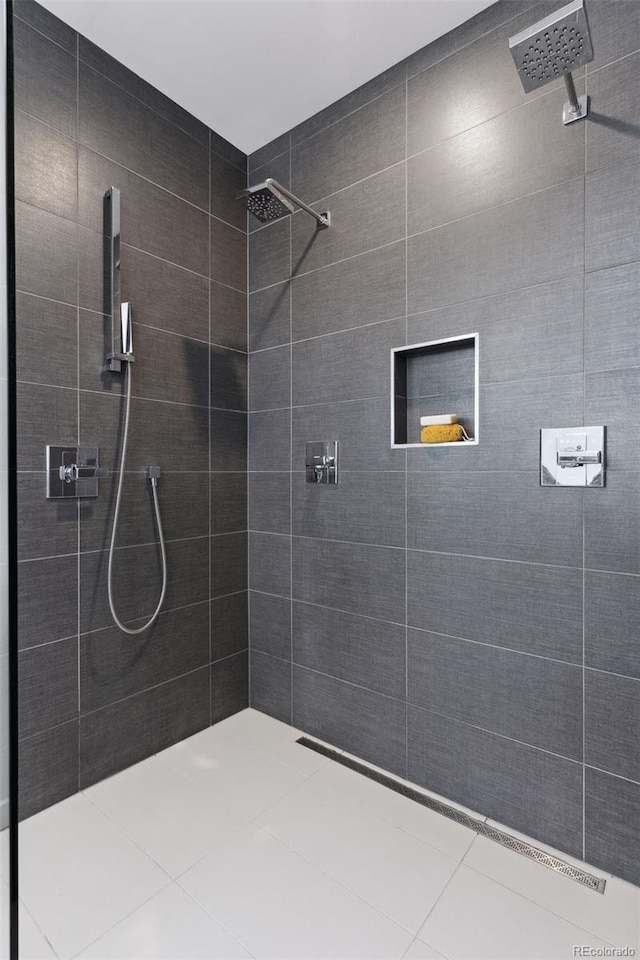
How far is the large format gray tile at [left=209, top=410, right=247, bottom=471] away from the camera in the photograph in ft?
7.25

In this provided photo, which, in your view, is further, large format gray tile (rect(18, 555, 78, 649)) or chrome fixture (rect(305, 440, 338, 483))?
chrome fixture (rect(305, 440, 338, 483))

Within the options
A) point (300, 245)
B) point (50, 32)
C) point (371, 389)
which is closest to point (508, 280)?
point (371, 389)

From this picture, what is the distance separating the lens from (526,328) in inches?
61.6

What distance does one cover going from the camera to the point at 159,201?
198 cm

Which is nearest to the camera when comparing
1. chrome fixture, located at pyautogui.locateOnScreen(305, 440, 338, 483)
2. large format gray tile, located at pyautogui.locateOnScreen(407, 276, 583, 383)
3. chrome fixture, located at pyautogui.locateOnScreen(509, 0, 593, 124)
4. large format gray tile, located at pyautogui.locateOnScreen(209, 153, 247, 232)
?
chrome fixture, located at pyautogui.locateOnScreen(509, 0, 593, 124)

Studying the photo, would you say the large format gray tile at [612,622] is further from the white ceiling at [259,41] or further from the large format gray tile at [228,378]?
the white ceiling at [259,41]

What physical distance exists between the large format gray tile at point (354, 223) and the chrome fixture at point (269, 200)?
123 mm

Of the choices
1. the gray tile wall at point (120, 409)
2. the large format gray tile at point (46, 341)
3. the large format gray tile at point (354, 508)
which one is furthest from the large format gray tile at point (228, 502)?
the large format gray tile at point (46, 341)

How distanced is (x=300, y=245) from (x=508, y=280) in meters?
0.94

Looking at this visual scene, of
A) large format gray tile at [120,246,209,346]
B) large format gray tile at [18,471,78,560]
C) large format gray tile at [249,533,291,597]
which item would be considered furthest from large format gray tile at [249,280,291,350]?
large format gray tile at [18,471,78,560]

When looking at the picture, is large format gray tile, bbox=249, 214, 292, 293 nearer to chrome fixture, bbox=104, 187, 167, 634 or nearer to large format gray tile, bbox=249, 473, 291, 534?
chrome fixture, bbox=104, 187, 167, 634

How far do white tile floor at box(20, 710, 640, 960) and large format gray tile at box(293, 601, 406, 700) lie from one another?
0.36 metres

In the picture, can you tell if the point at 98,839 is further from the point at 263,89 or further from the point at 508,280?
the point at 263,89

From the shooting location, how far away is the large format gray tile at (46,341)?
5.26 ft
